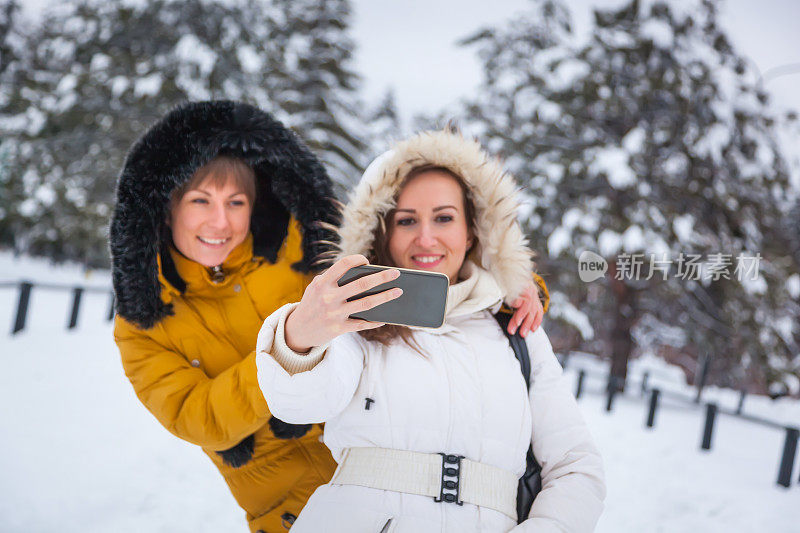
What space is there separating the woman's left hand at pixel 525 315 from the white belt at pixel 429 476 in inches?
21.5

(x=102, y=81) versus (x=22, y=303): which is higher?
(x=102, y=81)

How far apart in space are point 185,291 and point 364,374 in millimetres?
916

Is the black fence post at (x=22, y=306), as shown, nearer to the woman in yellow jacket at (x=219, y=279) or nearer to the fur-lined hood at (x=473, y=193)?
the woman in yellow jacket at (x=219, y=279)

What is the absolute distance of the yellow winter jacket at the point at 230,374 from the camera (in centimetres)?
167

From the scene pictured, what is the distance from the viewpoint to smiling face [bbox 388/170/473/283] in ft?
5.80

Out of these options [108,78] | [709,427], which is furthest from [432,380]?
[108,78]

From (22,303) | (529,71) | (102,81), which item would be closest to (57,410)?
(22,303)

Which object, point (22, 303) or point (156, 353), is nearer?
point (156, 353)

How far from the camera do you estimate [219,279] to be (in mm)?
2012

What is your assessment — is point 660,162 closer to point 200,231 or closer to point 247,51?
point 200,231

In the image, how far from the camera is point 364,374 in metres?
1.62

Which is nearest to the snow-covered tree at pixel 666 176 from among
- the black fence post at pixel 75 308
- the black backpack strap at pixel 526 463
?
the black backpack strap at pixel 526 463

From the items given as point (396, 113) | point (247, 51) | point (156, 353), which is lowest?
point (156, 353)

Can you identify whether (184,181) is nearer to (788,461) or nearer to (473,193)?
(473,193)
